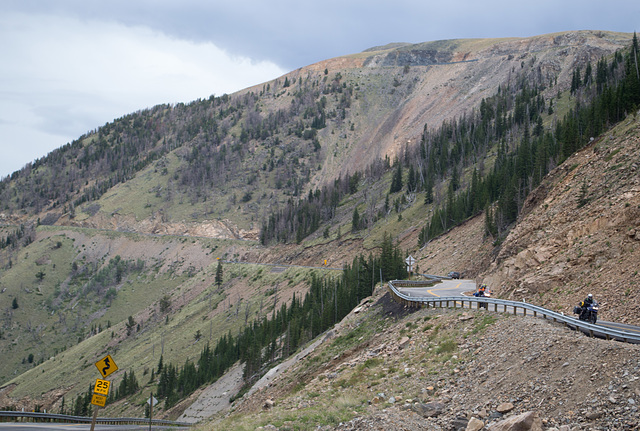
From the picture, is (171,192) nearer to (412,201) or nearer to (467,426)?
(412,201)

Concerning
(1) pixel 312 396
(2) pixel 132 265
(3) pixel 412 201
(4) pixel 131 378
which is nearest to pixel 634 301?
(1) pixel 312 396

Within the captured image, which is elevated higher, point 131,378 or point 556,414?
point 556,414

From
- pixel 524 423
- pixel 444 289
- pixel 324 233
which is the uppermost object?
pixel 524 423

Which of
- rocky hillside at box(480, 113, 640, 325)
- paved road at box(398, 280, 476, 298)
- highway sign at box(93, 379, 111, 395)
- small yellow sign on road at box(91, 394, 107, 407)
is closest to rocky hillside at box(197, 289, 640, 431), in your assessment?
highway sign at box(93, 379, 111, 395)

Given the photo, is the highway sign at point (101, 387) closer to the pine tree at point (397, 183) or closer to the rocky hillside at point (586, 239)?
the rocky hillside at point (586, 239)

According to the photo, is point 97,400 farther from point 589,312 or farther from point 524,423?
point 589,312

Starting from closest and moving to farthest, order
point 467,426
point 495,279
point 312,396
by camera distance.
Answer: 1. point 467,426
2. point 312,396
3. point 495,279

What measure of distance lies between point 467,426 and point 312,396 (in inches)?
344

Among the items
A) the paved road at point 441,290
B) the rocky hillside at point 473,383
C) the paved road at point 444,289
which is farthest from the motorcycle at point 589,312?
the paved road at point 444,289

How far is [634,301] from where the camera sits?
73.5ft

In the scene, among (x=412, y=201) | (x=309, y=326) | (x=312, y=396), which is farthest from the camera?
(x=412, y=201)

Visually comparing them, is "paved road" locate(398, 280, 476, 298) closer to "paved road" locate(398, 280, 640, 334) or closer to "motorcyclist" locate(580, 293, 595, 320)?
"paved road" locate(398, 280, 640, 334)

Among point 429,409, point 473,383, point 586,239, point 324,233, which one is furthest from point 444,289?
point 324,233

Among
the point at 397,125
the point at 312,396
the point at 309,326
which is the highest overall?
the point at 397,125
